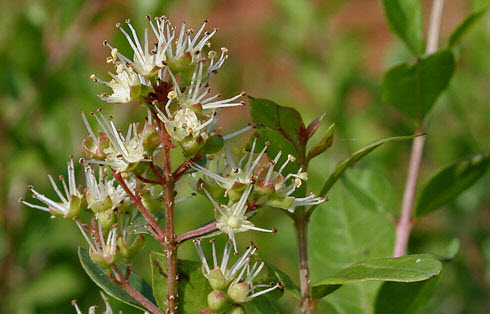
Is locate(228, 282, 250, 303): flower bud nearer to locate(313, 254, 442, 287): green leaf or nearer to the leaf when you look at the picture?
locate(313, 254, 442, 287): green leaf

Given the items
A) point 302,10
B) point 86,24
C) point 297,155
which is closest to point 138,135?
point 297,155

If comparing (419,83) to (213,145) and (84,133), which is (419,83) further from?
(84,133)

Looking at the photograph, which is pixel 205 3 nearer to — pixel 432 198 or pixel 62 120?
pixel 62 120

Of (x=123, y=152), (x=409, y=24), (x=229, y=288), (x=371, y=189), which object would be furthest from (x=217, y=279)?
(x=409, y=24)

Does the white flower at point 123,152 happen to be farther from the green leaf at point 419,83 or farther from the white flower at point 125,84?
the green leaf at point 419,83

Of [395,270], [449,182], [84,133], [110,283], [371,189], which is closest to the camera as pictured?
[395,270]

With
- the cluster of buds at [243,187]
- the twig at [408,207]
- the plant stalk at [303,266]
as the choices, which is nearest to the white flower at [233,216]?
the cluster of buds at [243,187]

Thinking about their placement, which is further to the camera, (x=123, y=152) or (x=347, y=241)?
(x=347, y=241)
